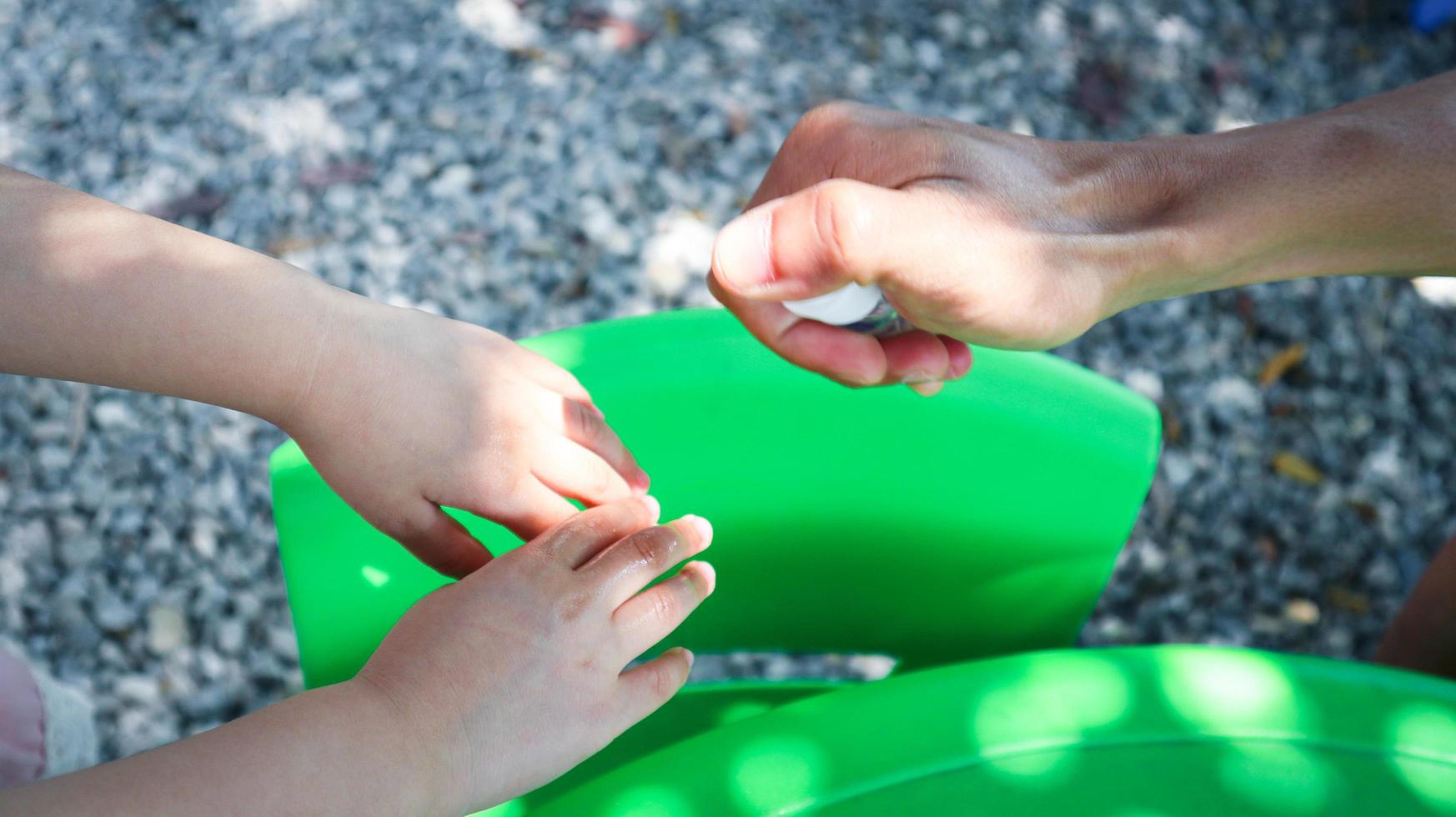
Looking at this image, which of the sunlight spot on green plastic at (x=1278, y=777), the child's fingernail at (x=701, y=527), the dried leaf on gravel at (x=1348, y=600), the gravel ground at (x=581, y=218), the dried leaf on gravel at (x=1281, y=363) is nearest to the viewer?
the sunlight spot on green plastic at (x=1278, y=777)

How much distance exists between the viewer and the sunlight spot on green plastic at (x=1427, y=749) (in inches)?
36.8

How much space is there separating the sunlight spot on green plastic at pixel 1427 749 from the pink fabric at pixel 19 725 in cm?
141

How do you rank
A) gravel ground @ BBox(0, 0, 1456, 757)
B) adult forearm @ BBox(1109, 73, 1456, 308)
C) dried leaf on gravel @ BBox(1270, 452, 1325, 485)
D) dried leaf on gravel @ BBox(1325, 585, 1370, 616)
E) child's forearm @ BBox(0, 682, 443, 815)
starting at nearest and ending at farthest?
child's forearm @ BBox(0, 682, 443, 815) < adult forearm @ BBox(1109, 73, 1456, 308) < gravel ground @ BBox(0, 0, 1456, 757) < dried leaf on gravel @ BBox(1325, 585, 1370, 616) < dried leaf on gravel @ BBox(1270, 452, 1325, 485)

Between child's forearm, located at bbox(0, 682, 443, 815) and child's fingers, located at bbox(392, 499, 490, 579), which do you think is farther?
child's fingers, located at bbox(392, 499, 490, 579)

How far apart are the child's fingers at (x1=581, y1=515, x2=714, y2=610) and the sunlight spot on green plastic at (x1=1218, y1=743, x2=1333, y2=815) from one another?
519 mm

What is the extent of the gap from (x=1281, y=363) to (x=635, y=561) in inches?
71.2

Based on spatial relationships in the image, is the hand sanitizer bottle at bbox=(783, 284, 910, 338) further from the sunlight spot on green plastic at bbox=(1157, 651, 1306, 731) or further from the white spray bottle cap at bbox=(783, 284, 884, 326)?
the sunlight spot on green plastic at bbox=(1157, 651, 1306, 731)

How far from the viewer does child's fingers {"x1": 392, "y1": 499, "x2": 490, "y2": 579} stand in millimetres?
1103

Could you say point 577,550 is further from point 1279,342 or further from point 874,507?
point 1279,342

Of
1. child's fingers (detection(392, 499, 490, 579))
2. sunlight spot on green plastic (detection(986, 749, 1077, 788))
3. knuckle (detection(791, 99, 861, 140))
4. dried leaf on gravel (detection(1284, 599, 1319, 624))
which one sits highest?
knuckle (detection(791, 99, 861, 140))

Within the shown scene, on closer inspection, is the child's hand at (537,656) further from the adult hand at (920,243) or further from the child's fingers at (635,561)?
the adult hand at (920,243)

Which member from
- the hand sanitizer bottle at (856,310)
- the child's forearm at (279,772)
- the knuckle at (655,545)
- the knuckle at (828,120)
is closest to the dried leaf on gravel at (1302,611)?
the hand sanitizer bottle at (856,310)

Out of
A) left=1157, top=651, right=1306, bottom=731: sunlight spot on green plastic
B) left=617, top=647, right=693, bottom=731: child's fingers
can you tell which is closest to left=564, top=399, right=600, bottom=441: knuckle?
left=617, top=647, right=693, bottom=731: child's fingers

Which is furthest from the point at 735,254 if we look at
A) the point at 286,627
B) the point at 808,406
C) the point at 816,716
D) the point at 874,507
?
the point at 286,627
